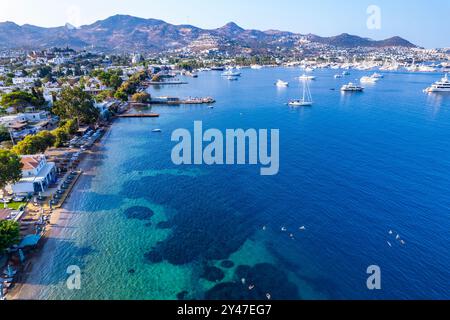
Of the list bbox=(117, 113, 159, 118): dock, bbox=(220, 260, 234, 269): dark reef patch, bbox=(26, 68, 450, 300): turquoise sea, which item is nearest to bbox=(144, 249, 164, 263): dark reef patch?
bbox=(26, 68, 450, 300): turquoise sea

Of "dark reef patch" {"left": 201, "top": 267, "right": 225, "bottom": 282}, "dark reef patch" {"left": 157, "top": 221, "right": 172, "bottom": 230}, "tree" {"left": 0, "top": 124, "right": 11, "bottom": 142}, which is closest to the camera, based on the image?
"dark reef patch" {"left": 201, "top": 267, "right": 225, "bottom": 282}

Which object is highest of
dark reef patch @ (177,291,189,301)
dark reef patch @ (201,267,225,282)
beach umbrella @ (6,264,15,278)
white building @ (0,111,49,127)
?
white building @ (0,111,49,127)

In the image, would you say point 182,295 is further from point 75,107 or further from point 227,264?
point 75,107

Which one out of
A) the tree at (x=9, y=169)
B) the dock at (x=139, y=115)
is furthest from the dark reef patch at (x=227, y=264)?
the dock at (x=139, y=115)

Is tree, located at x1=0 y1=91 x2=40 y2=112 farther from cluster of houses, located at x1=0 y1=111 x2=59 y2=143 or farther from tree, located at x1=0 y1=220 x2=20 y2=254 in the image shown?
tree, located at x1=0 y1=220 x2=20 y2=254

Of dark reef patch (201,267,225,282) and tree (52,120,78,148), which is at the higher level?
tree (52,120,78,148)

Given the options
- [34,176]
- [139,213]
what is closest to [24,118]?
[34,176]
